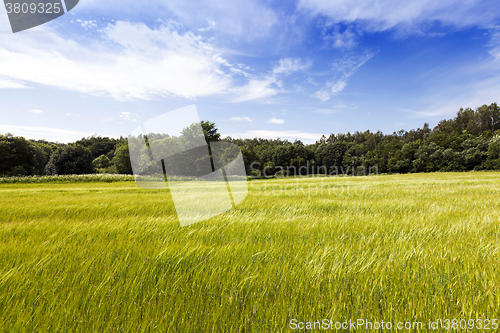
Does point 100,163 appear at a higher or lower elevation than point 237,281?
higher

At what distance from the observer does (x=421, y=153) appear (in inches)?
2758

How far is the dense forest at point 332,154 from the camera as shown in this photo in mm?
48625

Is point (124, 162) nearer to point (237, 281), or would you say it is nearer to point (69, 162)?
point (69, 162)

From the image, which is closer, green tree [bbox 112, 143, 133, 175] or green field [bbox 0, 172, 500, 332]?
green field [bbox 0, 172, 500, 332]

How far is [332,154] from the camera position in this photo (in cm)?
9425

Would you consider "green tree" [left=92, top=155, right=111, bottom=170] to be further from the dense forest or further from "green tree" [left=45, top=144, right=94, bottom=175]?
"green tree" [left=45, top=144, right=94, bottom=175]

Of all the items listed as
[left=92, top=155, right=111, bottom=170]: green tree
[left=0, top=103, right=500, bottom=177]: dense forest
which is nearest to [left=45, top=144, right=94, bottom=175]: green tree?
[left=0, top=103, right=500, bottom=177]: dense forest

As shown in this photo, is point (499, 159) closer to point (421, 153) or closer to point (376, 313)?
point (421, 153)

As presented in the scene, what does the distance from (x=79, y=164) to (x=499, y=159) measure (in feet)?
367

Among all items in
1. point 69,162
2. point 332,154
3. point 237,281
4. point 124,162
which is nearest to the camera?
point 237,281

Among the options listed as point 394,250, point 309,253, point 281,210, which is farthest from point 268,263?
point 281,210

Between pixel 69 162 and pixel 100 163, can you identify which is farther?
pixel 100 163

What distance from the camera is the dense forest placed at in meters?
48.6

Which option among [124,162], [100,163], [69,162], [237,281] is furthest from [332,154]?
[237,281]
